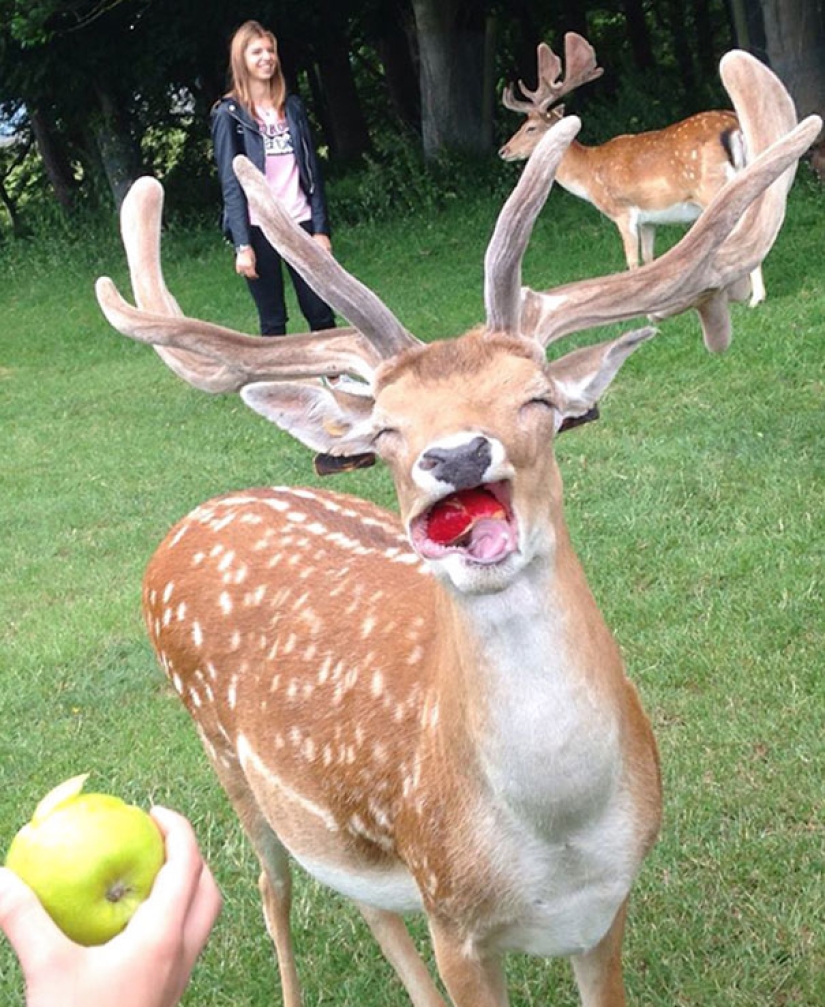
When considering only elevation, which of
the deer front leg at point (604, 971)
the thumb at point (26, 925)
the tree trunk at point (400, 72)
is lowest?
the tree trunk at point (400, 72)

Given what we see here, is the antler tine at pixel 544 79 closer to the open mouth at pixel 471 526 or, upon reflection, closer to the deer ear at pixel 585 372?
the deer ear at pixel 585 372

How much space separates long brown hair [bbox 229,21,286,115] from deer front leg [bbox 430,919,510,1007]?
5806 millimetres

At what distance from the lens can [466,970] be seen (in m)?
2.78

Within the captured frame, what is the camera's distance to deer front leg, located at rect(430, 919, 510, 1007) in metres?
2.77

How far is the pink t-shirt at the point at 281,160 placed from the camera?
7.69m

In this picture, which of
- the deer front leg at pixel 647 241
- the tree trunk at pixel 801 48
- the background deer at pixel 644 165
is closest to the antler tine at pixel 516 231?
the background deer at pixel 644 165

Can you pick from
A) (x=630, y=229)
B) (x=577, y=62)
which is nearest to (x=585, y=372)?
(x=630, y=229)

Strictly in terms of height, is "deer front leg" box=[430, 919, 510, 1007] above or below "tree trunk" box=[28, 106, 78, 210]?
above

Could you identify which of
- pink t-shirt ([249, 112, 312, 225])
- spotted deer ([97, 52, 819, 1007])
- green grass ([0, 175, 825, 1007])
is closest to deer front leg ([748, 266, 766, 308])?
green grass ([0, 175, 825, 1007])

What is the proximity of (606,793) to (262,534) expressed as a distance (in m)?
1.40

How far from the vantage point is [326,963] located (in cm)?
380

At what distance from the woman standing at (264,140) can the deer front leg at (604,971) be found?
17.1ft

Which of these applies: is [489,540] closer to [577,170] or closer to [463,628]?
[463,628]

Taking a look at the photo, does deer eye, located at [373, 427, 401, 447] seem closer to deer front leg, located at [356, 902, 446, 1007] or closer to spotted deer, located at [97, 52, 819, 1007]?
spotted deer, located at [97, 52, 819, 1007]
